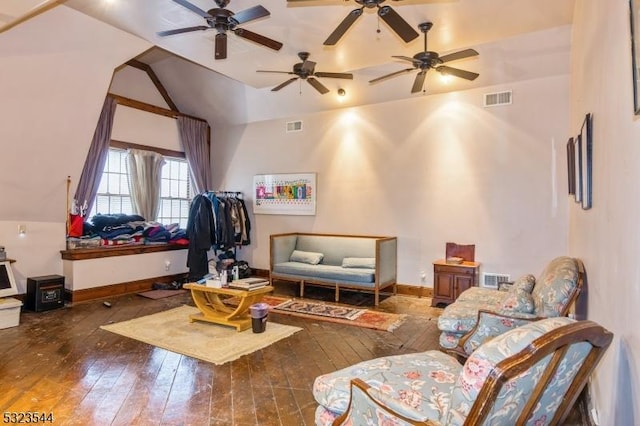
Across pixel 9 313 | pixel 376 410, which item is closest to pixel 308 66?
pixel 376 410

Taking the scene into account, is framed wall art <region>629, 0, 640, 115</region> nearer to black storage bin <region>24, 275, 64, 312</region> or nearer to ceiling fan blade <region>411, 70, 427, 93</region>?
ceiling fan blade <region>411, 70, 427, 93</region>

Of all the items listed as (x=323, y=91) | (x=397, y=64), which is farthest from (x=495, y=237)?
(x=323, y=91)

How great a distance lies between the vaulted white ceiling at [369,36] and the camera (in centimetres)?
377

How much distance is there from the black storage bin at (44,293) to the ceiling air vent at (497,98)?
6154 millimetres

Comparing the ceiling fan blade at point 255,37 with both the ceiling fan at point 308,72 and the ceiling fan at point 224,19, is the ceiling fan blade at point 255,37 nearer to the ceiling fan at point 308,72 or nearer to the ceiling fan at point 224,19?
the ceiling fan at point 224,19

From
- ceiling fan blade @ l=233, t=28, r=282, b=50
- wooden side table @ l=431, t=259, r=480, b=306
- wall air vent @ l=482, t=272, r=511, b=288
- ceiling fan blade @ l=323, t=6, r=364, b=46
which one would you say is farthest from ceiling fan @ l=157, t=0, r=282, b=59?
wall air vent @ l=482, t=272, r=511, b=288

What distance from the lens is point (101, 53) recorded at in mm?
4613

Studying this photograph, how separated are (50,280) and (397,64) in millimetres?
5362

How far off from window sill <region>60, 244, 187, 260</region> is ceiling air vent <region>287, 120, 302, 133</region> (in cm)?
292

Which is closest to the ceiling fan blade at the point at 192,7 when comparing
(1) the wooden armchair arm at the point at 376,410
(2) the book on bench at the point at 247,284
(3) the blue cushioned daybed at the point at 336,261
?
(2) the book on bench at the point at 247,284

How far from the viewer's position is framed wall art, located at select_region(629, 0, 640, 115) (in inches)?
54.3

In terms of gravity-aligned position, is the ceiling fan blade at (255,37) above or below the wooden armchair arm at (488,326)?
above

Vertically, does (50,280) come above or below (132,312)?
above

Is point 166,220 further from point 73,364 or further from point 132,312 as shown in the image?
point 73,364
